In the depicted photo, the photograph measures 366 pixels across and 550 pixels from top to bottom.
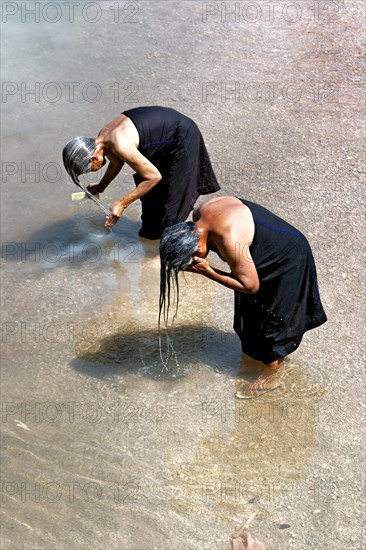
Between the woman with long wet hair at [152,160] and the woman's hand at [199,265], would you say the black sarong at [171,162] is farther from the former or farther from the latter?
the woman's hand at [199,265]

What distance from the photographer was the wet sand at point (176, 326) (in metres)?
4.89

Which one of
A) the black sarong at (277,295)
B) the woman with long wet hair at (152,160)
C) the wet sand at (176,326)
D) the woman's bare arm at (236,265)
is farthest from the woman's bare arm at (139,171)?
the woman's bare arm at (236,265)

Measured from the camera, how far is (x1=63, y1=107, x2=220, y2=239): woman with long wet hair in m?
5.98

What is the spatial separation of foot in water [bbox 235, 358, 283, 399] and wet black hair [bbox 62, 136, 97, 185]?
5.97ft

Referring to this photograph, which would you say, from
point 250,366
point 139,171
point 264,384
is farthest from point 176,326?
point 139,171

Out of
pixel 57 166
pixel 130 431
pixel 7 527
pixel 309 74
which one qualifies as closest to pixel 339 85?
pixel 309 74

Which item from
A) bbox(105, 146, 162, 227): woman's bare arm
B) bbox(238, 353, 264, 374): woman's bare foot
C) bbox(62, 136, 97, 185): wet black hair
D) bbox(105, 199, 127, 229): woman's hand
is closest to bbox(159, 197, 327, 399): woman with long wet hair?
bbox(238, 353, 264, 374): woman's bare foot

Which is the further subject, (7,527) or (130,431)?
(130,431)

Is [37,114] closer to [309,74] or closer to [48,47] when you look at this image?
[48,47]

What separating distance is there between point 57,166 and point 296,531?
4.43m

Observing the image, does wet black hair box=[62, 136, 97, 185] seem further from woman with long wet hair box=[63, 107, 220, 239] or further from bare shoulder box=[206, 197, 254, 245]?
bare shoulder box=[206, 197, 254, 245]

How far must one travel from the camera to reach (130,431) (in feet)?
17.6

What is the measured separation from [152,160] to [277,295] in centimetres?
175

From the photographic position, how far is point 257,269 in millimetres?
5020
